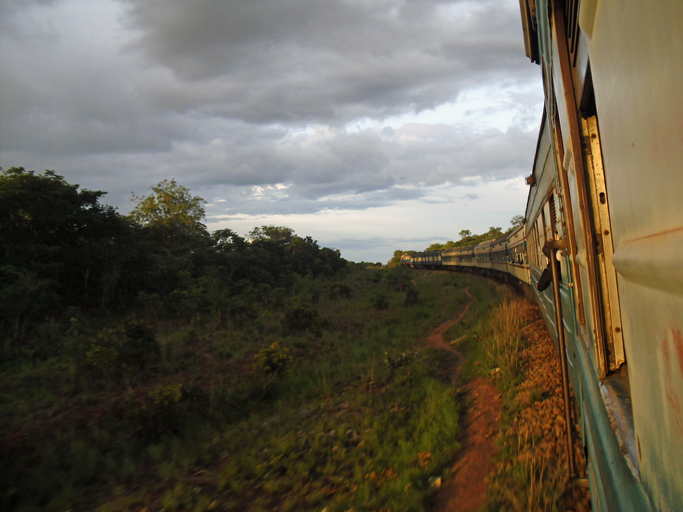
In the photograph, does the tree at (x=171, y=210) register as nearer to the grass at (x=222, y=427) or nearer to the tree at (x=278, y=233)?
the tree at (x=278, y=233)

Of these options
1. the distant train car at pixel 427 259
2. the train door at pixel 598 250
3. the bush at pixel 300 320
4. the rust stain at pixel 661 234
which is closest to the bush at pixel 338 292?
the bush at pixel 300 320

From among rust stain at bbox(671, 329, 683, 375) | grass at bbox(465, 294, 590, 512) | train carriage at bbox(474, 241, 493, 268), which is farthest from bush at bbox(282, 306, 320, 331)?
train carriage at bbox(474, 241, 493, 268)

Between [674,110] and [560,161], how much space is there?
7.18 feet

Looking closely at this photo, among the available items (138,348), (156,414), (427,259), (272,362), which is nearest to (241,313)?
(138,348)

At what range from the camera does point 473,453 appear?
167 inches

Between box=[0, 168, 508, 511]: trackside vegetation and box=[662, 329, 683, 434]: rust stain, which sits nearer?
box=[662, 329, 683, 434]: rust stain

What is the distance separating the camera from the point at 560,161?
252 centimetres

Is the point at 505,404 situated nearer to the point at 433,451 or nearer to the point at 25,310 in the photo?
the point at 433,451

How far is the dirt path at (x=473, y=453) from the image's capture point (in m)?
3.51

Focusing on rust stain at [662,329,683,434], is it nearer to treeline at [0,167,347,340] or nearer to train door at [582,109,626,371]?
train door at [582,109,626,371]

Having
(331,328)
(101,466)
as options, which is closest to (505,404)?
(101,466)

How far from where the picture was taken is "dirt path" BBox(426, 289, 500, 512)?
138 inches

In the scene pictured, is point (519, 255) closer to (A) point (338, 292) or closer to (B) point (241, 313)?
(B) point (241, 313)

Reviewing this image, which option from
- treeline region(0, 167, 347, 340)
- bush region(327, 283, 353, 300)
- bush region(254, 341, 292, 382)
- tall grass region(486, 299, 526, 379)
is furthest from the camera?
bush region(327, 283, 353, 300)
